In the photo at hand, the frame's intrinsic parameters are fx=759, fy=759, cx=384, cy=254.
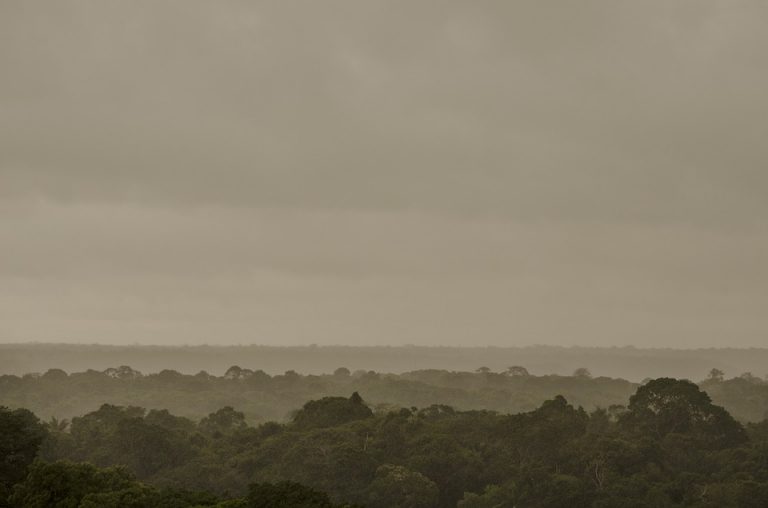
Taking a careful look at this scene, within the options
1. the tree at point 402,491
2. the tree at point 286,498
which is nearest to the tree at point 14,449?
the tree at point 286,498

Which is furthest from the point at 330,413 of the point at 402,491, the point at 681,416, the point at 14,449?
the point at 14,449

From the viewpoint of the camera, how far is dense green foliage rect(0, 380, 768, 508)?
6500 centimetres

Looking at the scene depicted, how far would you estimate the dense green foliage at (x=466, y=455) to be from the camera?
213 ft

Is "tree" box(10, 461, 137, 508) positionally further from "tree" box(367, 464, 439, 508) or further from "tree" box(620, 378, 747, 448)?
"tree" box(620, 378, 747, 448)

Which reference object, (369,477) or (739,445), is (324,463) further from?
(739,445)

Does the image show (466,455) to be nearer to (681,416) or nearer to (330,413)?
(330,413)

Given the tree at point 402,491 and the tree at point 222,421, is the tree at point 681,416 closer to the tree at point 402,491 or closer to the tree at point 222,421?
the tree at point 402,491

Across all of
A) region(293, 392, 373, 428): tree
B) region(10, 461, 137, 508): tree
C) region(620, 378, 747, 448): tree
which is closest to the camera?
region(10, 461, 137, 508): tree

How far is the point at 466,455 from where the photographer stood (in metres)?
72.9

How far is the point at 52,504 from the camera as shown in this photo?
1517 inches

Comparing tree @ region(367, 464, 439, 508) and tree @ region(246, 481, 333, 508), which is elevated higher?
tree @ region(246, 481, 333, 508)

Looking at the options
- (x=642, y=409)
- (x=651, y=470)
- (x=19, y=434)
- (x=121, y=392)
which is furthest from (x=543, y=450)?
(x=121, y=392)

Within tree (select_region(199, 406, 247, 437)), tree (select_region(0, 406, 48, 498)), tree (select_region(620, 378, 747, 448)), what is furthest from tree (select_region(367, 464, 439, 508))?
tree (select_region(199, 406, 247, 437))

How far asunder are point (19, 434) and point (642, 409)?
67.0 m
